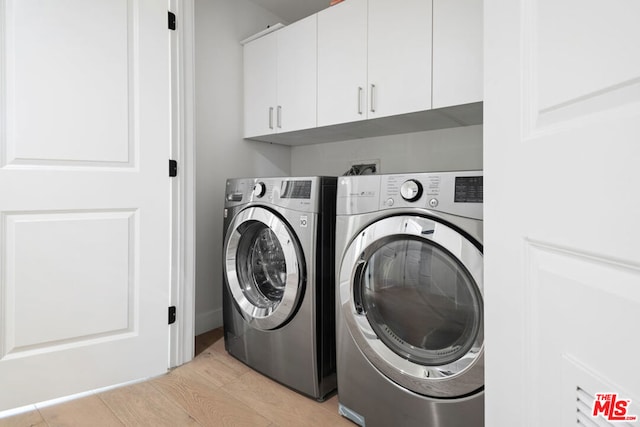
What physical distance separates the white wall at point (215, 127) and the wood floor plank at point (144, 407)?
66 cm

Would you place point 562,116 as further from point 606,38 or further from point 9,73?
point 9,73

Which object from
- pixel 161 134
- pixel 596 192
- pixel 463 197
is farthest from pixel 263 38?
pixel 596 192

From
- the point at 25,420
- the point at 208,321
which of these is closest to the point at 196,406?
the point at 25,420

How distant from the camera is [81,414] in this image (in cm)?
142

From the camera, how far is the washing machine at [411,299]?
3.51 feet

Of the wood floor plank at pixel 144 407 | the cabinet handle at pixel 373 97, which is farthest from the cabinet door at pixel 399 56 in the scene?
the wood floor plank at pixel 144 407

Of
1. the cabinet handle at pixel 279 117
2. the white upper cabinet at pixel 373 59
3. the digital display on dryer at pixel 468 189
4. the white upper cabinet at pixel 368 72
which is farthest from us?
the cabinet handle at pixel 279 117

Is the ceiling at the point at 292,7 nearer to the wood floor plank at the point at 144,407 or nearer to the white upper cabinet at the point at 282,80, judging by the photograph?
the white upper cabinet at the point at 282,80

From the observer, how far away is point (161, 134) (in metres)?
1.74

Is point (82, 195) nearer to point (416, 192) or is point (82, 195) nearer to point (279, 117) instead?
point (279, 117)

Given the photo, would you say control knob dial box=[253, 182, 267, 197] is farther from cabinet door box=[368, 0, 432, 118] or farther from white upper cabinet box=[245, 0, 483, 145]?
cabinet door box=[368, 0, 432, 118]

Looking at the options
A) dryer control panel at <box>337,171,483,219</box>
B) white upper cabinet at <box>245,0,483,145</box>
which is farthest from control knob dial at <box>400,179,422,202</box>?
white upper cabinet at <box>245,0,483,145</box>

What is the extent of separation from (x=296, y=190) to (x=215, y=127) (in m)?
1.06

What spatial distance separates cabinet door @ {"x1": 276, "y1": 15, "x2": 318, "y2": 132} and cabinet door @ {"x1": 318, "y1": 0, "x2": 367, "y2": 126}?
6 centimetres
